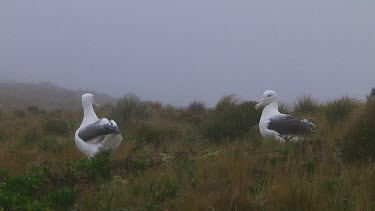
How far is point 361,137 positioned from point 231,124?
453cm

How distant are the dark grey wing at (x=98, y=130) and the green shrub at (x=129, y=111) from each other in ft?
19.8

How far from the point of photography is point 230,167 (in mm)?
4945

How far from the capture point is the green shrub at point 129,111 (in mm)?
13500

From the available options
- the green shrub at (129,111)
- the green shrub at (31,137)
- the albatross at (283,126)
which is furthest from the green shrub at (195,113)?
the albatross at (283,126)

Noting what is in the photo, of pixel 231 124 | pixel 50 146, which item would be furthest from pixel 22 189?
pixel 231 124

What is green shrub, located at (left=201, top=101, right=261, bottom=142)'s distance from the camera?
933 cm

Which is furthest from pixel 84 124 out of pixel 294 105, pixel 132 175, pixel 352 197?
pixel 294 105

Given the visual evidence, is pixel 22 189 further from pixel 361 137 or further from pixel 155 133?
pixel 155 133

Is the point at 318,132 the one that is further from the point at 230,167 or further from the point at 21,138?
the point at 21,138

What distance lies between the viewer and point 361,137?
4930 millimetres

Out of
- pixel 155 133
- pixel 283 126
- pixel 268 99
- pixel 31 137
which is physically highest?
pixel 268 99

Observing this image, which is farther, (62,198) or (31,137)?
(31,137)

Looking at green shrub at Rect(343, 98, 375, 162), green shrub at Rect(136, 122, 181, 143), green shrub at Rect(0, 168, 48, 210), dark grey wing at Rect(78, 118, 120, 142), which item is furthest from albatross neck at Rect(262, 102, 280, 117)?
green shrub at Rect(0, 168, 48, 210)

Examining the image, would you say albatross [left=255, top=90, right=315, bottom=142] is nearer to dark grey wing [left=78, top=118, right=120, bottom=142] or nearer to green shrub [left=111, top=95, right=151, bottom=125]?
dark grey wing [left=78, top=118, right=120, bottom=142]
